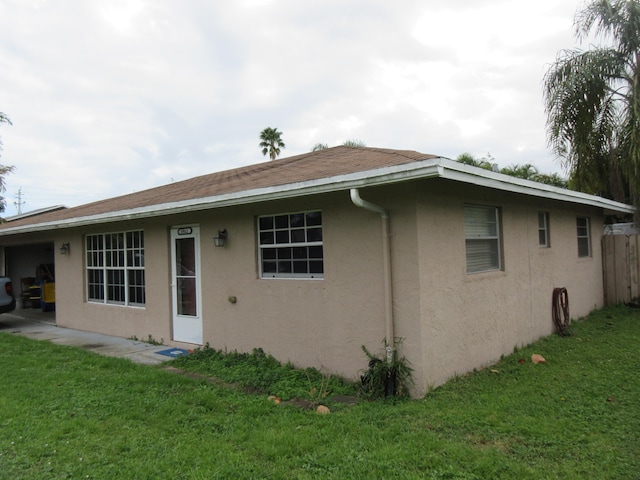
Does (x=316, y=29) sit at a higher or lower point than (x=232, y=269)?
higher

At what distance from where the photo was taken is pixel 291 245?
21.1ft

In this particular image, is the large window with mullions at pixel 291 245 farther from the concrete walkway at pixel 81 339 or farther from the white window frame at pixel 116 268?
the white window frame at pixel 116 268

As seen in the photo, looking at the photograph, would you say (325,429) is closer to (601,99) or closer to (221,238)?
(221,238)

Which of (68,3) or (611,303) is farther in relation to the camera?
(611,303)

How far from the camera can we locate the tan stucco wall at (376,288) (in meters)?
5.26

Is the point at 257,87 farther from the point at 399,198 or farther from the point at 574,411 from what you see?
the point at 574,411

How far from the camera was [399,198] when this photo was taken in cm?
530

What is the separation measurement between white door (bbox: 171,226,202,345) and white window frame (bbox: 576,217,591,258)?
8627 millimetres

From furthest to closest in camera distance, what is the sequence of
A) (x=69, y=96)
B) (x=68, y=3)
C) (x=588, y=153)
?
(x=69, y=96), (x=588, y=153), (x=68, y=3)

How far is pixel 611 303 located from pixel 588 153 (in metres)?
4.06

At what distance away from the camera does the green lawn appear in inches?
136

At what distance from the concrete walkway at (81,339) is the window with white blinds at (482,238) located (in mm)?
5016

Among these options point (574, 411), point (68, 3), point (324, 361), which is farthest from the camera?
point (68, 3)

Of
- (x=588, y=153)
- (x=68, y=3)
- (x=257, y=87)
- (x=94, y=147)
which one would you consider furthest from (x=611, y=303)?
(x=94, y=147)
